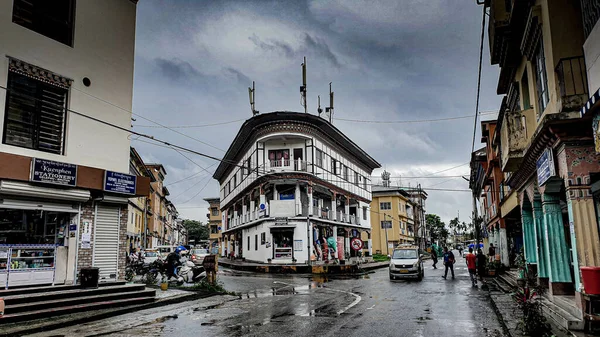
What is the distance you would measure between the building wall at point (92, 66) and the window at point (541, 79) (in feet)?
42.6

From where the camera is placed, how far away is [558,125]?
882 centimetres

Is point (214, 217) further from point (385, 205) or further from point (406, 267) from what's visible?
point (406, 267)

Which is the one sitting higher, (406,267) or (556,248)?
→ (556,248)

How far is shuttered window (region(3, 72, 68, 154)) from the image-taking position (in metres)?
12.0

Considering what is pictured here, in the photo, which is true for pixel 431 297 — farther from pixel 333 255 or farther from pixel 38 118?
pixel 333 255

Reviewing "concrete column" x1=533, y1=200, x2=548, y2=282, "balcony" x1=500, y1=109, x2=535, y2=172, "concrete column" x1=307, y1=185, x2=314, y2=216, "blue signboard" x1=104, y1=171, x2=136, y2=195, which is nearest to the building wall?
"blue signboard" x1=104, y1=171, x2=136, y2=195

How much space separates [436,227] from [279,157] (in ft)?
285

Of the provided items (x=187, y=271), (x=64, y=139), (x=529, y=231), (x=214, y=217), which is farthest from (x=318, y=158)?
(x=214, y=217)

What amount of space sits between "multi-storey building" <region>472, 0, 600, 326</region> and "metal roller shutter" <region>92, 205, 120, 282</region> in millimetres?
12847

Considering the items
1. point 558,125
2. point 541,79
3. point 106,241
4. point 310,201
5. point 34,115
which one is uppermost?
point 541,79

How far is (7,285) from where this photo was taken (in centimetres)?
1154

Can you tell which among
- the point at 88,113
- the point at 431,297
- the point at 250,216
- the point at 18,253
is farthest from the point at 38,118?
the point at 250,216

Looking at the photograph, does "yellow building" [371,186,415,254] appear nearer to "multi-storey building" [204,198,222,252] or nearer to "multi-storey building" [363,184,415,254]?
"multi-storey building" [363,184,415,254]

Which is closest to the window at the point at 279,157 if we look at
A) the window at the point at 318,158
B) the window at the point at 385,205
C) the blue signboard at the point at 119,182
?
the window at the point at 318,158
